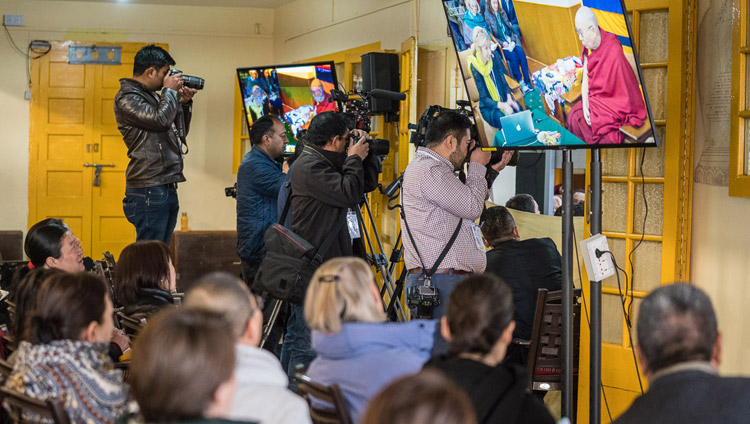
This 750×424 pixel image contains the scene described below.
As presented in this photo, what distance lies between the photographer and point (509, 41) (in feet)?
11.5

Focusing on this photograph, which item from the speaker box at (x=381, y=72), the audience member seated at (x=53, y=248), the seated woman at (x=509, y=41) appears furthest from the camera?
the speaker box at (x=381, y=72)

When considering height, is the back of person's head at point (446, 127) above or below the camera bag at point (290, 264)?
above

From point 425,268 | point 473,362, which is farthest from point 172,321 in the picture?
point 425,268

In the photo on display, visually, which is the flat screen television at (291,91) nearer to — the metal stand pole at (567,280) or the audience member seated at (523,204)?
the audience member seated at (523,204)

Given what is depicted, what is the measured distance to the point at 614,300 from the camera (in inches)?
155

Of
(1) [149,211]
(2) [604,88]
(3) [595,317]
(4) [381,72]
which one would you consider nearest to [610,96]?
(2) [604,88]

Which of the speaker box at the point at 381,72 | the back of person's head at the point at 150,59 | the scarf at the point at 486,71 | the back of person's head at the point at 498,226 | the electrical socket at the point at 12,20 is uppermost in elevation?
the electrical socket at the point at 12,20

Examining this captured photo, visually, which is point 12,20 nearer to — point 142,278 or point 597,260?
point 142,278

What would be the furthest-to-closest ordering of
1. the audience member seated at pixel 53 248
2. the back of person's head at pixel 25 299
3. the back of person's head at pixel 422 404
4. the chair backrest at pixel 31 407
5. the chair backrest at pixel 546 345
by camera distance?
the audience member seated at pixel 53 248 → the chair backrest at pixel 546 345 → the back of person's head at pixel 25 299 → the chair backrest at pixel 31 407 → the back of person's head at pixel 422 404

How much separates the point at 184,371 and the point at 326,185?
8.94ft

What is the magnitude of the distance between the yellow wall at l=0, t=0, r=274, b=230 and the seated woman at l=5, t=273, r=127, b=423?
726cm

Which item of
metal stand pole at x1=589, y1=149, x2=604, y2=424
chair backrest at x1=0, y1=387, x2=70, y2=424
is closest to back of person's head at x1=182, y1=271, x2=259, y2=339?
chair backrest at x1=0, y1=387, x2=70, y2=424

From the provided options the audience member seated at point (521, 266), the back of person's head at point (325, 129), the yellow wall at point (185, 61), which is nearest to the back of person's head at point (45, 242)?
the back of person's head at point (325, 129)

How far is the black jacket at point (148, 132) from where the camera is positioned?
4734mm
